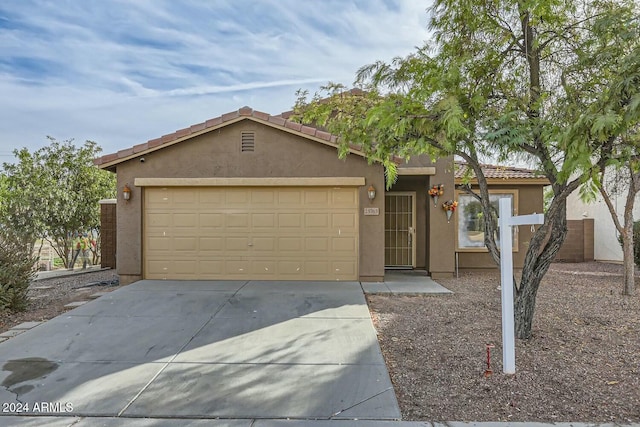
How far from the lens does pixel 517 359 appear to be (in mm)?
4527

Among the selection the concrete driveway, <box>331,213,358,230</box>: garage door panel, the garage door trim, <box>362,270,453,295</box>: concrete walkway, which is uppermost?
the garage door trim

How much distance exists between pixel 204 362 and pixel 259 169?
5585 millimetres

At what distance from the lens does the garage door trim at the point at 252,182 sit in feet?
30.5

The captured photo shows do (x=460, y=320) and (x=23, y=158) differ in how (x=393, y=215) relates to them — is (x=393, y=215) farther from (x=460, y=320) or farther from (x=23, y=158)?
(x=23, y=158)

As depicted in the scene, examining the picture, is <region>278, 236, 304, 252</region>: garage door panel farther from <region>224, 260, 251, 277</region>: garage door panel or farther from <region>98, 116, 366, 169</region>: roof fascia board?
<region>98, 116, 366, 169</region>: roof fascia board

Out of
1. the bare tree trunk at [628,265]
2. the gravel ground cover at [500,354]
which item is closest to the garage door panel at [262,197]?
the gravel ground cover at [500,354]

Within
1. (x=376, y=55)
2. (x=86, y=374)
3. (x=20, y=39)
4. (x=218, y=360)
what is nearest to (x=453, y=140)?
(x=376, y=55)

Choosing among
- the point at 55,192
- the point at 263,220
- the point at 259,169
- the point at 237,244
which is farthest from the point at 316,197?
the point at 55,192

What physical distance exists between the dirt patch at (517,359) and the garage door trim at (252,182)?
293 cm

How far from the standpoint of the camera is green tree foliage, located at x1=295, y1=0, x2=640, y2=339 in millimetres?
4199

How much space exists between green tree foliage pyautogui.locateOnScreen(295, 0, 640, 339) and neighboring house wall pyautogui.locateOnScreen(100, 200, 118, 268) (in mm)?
10375

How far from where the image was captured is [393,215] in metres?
12.4

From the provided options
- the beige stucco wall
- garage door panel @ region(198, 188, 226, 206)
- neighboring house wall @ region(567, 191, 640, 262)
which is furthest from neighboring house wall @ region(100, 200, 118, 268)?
neighboring house wall @ region(567, 191, 640, 262)

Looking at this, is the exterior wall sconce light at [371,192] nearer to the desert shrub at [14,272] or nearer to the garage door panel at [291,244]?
the garage door panel at [291,244]
